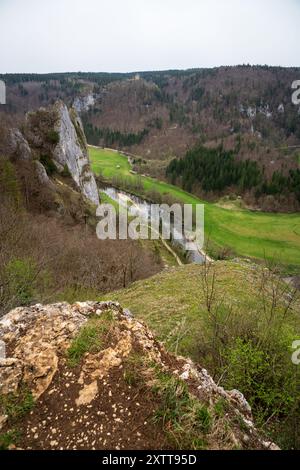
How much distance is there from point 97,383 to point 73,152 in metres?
54.5

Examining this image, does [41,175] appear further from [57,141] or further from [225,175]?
[225,175]

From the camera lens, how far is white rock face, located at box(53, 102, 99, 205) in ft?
169

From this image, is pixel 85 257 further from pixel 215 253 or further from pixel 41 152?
pixel 215 253

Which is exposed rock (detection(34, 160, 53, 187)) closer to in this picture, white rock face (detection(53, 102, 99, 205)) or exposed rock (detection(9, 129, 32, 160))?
exposed rock (detection(9, 129, 32, 160))

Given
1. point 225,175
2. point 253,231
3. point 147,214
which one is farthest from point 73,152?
point 225,175

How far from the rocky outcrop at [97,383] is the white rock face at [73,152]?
4627 cm

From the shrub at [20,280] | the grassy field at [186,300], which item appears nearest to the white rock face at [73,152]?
the grassy field at [186,300]

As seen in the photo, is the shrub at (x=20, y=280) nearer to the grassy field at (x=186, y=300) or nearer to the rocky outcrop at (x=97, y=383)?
the grassy field at (x=186, y=300)

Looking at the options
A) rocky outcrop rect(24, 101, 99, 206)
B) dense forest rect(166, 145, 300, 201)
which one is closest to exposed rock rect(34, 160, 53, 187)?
rocky outcrop rect(24, 101, 99, 206)

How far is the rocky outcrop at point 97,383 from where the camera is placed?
17.9 ft

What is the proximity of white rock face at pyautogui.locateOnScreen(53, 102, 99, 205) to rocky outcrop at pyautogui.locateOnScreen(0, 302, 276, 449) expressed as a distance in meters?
46.3

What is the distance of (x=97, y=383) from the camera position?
6164 millimetres

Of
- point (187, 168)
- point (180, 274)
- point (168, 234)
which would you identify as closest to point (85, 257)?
point (180, 274)
